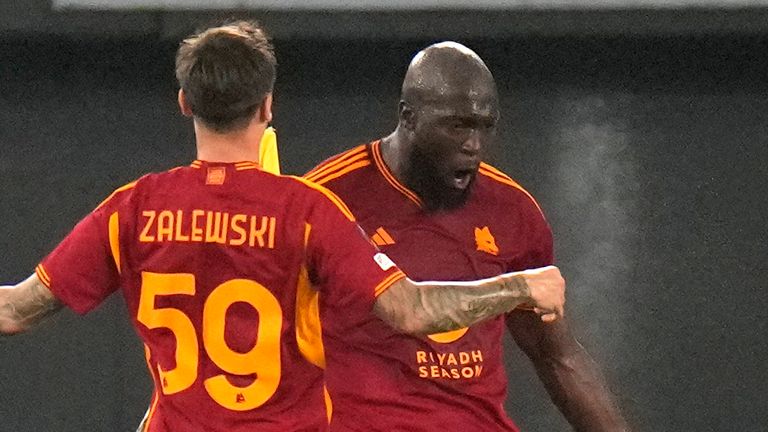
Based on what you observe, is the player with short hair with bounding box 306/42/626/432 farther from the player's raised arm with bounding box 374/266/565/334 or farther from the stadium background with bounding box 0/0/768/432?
the stadium background with bounding box 0/0/768/432

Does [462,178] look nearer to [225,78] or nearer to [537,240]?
[537,240]

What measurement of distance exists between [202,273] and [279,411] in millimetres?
257

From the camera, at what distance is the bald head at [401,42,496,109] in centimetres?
302

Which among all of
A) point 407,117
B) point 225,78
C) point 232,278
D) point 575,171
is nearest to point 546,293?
point 232,278

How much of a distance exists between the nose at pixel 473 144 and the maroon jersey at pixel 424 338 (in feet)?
0.79

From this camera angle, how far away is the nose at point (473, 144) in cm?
294

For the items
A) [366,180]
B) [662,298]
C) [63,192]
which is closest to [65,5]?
[63,192]

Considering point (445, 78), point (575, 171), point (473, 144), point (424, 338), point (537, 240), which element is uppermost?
point (445, 78)

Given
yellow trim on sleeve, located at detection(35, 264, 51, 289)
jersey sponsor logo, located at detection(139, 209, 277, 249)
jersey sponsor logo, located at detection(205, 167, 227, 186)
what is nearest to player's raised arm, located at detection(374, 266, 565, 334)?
jersey sponsor logo, located at detection(139, 209, 277, 249)

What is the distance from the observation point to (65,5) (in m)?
4.69

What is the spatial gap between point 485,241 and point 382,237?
0.23 meters

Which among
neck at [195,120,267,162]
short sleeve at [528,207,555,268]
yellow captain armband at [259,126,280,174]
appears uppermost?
neck at [195,120,267,162]

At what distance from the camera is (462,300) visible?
7.86 ft

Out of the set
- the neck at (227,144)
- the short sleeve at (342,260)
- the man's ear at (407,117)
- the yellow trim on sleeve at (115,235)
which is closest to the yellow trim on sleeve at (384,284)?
the short sleeve at (342,260)
